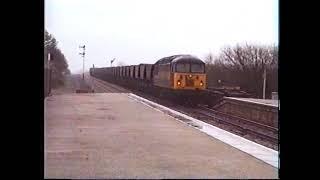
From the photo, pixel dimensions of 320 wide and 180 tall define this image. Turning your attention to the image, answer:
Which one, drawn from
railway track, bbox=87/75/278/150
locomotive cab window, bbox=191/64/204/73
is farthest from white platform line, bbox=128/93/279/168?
locomotive cab window, bbox=191/64/204/73

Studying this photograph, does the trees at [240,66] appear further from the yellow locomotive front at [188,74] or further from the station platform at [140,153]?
the station platform at [140,153]

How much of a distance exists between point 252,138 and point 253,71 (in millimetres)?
10663

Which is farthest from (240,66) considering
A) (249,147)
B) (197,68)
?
(249,147)

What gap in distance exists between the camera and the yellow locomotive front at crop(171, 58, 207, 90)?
1006 inches

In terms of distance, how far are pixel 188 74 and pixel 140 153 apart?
665 inches

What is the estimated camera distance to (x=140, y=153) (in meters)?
9.23

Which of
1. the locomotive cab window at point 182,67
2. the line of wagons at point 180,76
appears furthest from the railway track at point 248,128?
the locomotive cab window at point 182,67

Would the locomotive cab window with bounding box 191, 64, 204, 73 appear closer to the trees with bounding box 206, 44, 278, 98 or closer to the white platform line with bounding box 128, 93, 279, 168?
the trees with bounding box 206, 44, 278, 98

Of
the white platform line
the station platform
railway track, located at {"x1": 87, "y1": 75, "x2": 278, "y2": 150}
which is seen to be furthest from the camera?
railway track, located at {"x1": 87, "y1": 75, "x2": 278, "y2": 150}

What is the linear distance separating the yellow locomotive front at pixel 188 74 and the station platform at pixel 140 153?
406 inches

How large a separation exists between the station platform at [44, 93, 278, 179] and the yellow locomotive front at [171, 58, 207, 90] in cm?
1030

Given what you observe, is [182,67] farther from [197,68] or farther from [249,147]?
[249,147]
